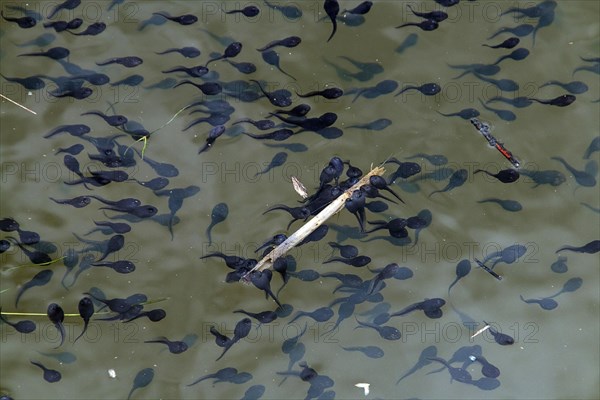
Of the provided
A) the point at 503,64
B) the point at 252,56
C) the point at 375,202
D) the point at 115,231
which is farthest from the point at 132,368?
the point at 503,64

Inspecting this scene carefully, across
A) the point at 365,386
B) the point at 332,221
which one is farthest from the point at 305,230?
the point at 365,386

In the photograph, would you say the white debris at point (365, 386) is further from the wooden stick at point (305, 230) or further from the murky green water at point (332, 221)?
the wooden stick at point (305, 230)

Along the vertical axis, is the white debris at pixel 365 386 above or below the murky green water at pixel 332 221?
Answer: below

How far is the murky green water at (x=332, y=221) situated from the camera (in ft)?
17.1

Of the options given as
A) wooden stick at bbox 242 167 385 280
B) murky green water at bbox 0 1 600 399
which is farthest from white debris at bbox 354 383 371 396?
wooden stick at bbox 242 167 385 280

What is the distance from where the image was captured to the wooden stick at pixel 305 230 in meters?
5.26

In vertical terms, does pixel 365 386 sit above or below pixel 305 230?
below

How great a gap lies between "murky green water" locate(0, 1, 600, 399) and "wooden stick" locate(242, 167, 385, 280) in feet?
0.36

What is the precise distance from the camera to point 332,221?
5359 mm

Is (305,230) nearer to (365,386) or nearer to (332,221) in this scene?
(332,221)

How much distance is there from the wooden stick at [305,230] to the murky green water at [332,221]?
110mm

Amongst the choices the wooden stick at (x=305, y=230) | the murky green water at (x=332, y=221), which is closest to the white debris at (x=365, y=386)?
the murky green water at (x=332, y=221)

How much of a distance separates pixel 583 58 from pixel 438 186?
1513mm

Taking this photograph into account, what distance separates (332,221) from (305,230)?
220 millimetres
